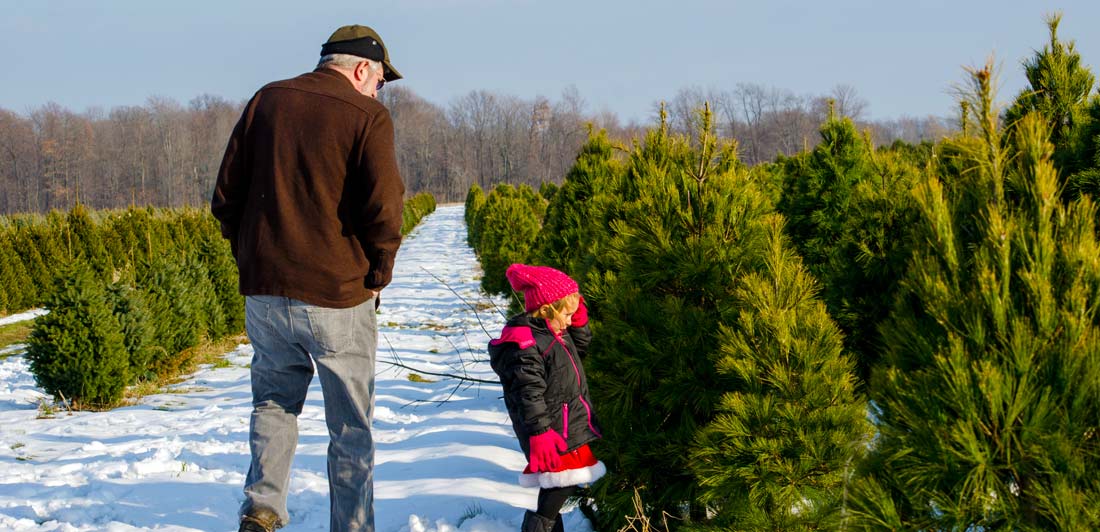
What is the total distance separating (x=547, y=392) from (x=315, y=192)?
3.85 ft

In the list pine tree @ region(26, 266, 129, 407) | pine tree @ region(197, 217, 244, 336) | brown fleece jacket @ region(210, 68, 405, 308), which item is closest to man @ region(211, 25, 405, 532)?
brown fleece jacket @ region(210, 68, 405, 308)

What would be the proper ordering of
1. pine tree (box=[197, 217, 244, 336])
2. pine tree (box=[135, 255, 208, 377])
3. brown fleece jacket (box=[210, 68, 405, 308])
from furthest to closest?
pine tree (box=[197, 217, 244, 336]) < pine tree (box=[135, 255, 208, 377]) < brown fleece jacket (box=[210, 68, 405, 308])

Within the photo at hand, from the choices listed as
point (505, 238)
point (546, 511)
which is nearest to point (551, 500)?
point (546, 511)

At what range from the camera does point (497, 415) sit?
641 cm

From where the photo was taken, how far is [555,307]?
10.9 ft

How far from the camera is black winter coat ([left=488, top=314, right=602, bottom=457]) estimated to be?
10.4 feet

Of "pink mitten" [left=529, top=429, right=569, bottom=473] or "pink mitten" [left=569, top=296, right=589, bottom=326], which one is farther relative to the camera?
"pink mitten" [left=569, top=296, right=589, bottom=326]

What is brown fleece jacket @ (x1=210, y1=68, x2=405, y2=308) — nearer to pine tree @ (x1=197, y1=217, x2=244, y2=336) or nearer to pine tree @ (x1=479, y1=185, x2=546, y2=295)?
pine tree @ (x1=479, y1=185, x2=546, y2=295)

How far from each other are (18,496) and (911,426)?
4300 mm

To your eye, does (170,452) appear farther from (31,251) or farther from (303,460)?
(31,251)

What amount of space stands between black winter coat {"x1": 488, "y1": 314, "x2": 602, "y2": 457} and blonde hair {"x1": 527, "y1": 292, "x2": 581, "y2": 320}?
3cm

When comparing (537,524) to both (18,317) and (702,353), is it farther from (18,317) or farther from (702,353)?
(18,317)

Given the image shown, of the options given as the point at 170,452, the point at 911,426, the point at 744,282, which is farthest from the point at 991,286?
the point at 170,452

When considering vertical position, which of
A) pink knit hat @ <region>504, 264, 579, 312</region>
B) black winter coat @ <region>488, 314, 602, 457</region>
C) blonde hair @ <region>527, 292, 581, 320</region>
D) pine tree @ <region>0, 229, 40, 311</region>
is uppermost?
pink knit hat @ <region>504, 264, 579, 312</region>
